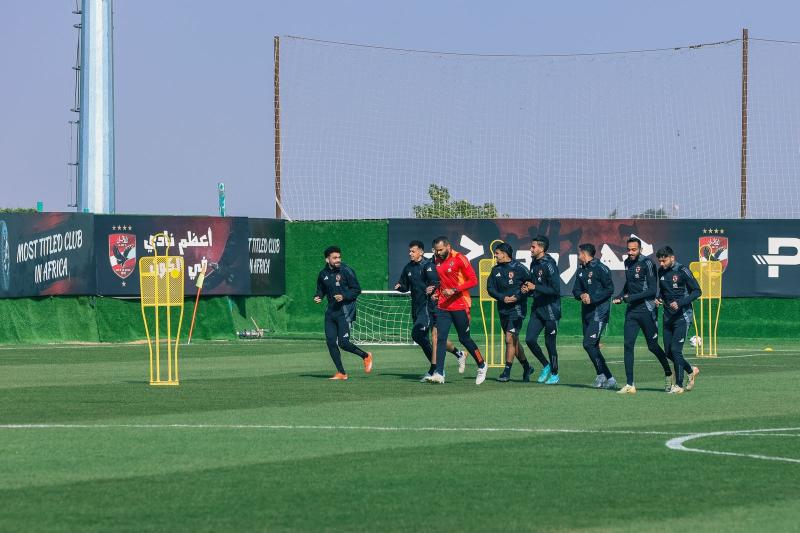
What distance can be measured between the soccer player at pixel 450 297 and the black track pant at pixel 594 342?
1.61 meters

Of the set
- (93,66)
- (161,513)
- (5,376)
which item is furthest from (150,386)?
(93,66)

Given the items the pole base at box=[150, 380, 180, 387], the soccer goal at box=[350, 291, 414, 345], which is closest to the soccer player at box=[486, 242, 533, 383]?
the pole base at box=[150, 380, 180, 387]

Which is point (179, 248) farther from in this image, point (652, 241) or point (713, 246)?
point (713, 246)

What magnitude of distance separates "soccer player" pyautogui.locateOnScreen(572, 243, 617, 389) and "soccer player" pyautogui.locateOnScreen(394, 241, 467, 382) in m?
2.35

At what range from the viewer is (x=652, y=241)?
37.7 meters

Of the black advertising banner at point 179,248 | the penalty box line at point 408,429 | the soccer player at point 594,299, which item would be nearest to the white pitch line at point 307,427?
the penalty box line at point 408,429

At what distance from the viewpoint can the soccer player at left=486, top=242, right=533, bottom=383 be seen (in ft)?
72.0

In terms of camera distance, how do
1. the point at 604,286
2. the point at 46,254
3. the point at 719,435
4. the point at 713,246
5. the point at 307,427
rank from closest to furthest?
1. the point at 719,435
2. the point at 307,427
3. the point at 604,286
4. the point at 46,254
5. the point at 713,246

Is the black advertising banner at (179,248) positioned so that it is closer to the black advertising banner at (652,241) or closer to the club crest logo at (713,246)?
the black advertising banner at (652,241)

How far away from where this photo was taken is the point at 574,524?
8.71m

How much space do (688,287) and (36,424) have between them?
29.1 feet

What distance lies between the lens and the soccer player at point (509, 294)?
72.0ft

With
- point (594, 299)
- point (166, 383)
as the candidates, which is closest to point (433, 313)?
point (594, 299)

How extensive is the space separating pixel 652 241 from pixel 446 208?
5868 millimetres
